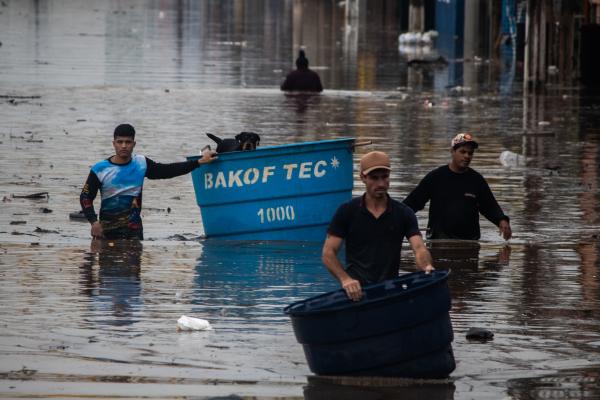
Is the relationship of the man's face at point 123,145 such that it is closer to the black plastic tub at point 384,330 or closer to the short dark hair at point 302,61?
the black plastic tub at point 384,330

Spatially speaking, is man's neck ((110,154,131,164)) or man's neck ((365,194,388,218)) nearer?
man's neck ((365,194,388,218))

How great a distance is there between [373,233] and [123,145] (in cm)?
438

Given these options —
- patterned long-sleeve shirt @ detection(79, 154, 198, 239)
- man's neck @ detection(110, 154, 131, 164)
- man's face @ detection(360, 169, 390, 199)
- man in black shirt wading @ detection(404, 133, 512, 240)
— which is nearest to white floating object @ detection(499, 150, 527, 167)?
man in black shirt wading @ detection(404, 133, 512, 240)

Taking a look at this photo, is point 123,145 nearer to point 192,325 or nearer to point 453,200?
point 453,200

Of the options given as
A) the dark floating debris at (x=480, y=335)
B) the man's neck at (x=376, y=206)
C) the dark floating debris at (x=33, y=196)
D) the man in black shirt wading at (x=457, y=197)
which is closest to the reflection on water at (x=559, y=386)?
the dark floating debris at (x=480, y=335)

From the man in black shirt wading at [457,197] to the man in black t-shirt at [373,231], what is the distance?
3.40 meters

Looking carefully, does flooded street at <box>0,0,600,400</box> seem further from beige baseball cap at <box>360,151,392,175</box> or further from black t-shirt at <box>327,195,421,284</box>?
beige baseball cap at <box>360,151,392,175</box>

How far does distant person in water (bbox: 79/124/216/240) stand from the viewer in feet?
42.5

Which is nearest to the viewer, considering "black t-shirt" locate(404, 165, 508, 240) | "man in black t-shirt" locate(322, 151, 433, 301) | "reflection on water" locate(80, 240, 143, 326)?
"man in black t-shirt" locate(322, 151, 433, 301)

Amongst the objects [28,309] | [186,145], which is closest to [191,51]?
[186,145]

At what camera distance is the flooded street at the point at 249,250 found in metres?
9.01

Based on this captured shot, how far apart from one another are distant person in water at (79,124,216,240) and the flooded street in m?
0.22

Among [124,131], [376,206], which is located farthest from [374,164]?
[124,131]

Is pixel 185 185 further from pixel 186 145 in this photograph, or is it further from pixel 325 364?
pixel 325 364
